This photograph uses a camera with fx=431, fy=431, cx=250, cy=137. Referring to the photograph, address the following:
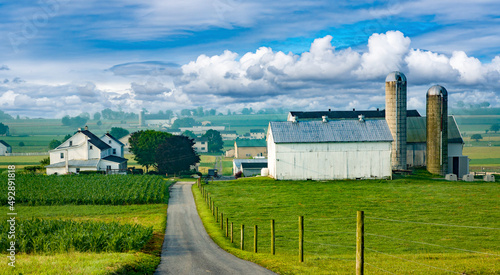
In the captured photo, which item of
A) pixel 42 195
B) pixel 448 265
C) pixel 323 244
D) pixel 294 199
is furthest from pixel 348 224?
pixel 42 195

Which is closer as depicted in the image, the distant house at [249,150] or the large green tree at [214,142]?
the distant house at [249,150]

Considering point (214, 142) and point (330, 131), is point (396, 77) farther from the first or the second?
point (214, 142)

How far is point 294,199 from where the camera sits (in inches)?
1476

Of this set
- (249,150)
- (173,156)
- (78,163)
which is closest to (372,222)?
(173,156)

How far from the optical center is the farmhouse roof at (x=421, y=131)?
5922cm

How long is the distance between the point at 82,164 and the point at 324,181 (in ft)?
138

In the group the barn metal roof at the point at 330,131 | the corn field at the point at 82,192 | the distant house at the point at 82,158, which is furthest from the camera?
the distant house at the point at 82,158

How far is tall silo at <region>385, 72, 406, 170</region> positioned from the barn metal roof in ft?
11.1

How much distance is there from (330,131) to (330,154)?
9.83ft

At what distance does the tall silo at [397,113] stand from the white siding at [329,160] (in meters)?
5.04

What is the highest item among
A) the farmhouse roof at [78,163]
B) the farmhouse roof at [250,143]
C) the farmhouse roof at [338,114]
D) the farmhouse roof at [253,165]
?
the farmhouse roof at [338,114]

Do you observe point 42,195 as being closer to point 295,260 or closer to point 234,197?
point 234,197

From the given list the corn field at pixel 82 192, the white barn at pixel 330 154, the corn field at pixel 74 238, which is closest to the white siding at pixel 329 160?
the white barn at pixel 330 154

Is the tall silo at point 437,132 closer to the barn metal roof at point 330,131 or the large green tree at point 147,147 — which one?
the barn metal roof at point 330,131
